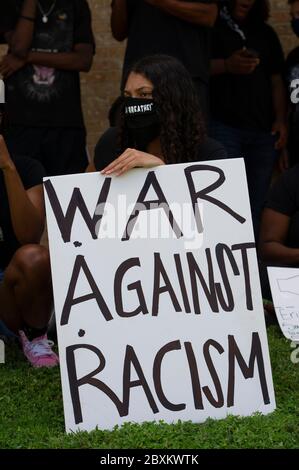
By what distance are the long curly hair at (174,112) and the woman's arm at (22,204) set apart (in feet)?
1.42

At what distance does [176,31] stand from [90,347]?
99.3 inches

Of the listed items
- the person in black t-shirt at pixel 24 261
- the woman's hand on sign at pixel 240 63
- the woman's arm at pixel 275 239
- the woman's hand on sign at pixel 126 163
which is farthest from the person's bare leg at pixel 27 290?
the woman's hand on sign at pixel 240 63

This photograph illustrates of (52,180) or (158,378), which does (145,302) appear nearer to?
(158,378)

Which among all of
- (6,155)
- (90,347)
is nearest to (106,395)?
(90,347)

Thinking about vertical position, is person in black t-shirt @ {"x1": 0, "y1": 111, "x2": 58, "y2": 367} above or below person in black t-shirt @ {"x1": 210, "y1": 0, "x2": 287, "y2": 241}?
below

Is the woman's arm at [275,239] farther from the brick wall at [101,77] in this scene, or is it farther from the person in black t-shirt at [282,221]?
the brick wall at [101,77]

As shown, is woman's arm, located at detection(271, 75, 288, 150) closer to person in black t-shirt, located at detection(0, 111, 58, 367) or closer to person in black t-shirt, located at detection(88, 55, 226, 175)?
person in black t-shirt, located at detection(88, 55, 226, 175)

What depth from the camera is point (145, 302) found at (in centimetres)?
385

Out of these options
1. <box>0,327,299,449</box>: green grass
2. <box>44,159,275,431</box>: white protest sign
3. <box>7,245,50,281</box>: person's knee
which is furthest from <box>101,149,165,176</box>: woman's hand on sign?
<box>0,327,299,449</box>: green grass

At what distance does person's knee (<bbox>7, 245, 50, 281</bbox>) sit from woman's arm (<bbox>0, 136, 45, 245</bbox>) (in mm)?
74

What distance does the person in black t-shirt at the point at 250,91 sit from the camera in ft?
21.1

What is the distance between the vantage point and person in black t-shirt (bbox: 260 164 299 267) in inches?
211

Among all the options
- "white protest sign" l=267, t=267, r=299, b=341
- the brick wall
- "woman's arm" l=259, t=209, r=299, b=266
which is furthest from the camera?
the brick wall

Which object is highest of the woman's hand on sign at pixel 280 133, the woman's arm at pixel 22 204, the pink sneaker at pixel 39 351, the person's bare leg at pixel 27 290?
the woman's hand on sign at pixel 280 133
